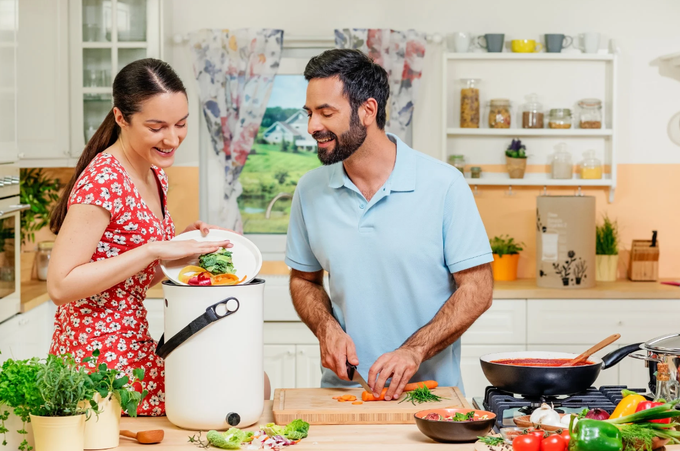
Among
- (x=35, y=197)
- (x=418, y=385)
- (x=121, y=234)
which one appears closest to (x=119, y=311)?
(x=121, y=234)

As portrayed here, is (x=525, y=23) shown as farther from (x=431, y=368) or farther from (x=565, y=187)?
(x=431, y=368)

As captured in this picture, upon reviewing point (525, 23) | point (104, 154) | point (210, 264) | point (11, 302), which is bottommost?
point (11, 302)

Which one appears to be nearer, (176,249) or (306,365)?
(176,249)

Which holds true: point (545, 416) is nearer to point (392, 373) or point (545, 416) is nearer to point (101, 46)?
point (392, 373)

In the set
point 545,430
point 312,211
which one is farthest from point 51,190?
point 545,430

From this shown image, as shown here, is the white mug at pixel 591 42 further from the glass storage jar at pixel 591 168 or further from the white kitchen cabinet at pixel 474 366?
the white kitchen cabinet at pixel 474 366

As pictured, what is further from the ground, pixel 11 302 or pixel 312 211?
pixel 312 211

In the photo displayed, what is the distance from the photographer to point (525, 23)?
14.1ft

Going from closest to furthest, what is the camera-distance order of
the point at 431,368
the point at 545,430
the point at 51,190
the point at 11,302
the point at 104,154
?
the point at 545,430
the point at 104,154
the point at 431,368
the point at 11,302
the point at 51,190

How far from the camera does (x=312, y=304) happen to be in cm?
218

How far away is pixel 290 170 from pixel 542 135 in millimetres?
1417

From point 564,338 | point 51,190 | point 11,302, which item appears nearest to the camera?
point 11,302

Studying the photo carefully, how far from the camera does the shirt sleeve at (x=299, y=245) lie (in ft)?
7.27

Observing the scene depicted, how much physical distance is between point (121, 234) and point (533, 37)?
10.3 ft
